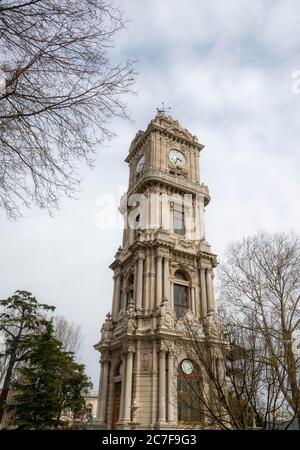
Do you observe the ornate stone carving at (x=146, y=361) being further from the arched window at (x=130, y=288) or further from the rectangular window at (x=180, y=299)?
the arched window at (x=130, y=288)

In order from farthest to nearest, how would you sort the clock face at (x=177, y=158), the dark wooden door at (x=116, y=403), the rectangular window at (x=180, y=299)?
the clock face at (x=177, y=158) → the rectangular window at (x=180, y=299) → the dark wooden door at (x=116, y=403)

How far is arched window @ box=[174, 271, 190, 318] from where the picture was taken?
2708cm

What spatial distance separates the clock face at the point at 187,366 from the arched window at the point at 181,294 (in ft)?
12.1

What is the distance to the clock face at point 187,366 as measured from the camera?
76.9 feet

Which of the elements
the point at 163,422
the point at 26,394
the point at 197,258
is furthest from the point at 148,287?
the point at 26,394

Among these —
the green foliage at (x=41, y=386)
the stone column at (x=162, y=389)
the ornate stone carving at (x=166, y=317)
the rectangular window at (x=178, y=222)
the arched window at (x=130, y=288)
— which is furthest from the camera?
the rectangular window at (x=178, y=222)

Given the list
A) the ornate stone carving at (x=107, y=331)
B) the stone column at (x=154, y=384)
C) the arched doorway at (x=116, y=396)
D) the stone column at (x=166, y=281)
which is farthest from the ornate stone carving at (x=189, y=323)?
the ornate stone carving at (x=107, y=331)

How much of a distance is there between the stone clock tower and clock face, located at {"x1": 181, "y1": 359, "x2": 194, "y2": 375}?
0.22 ft

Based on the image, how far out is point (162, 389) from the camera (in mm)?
21781

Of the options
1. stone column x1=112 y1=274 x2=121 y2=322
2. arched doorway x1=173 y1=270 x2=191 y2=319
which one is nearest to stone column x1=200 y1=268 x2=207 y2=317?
arched doorway x1=173 y1=270 x2=191 y2=319

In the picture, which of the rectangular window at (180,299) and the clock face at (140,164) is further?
the clock face at (140,164)

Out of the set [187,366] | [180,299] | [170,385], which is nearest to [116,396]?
[170,385]
